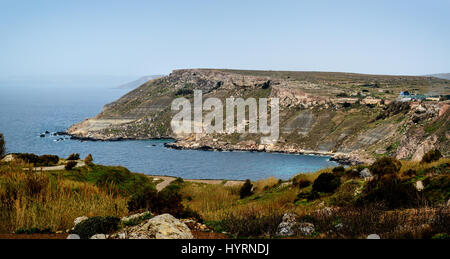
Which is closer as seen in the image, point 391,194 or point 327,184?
point 391,194

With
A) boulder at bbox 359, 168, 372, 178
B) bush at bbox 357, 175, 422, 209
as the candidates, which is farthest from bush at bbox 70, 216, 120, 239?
boulder at bbox 359, 168, 372, 178

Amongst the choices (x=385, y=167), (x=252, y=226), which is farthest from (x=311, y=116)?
(x=252, y=226)

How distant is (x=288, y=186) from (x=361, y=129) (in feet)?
258

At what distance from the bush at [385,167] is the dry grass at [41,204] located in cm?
1220

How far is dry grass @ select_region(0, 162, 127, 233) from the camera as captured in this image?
778cm

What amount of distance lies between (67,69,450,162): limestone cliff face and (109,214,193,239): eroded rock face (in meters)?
66.9

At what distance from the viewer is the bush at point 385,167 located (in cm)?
1673

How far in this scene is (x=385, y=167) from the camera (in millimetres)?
17266

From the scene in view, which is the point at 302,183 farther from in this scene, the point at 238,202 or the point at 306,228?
the point at 306,228

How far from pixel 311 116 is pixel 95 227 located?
10910cm

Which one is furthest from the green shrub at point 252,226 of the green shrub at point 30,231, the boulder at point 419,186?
the boulder at point 419,186
